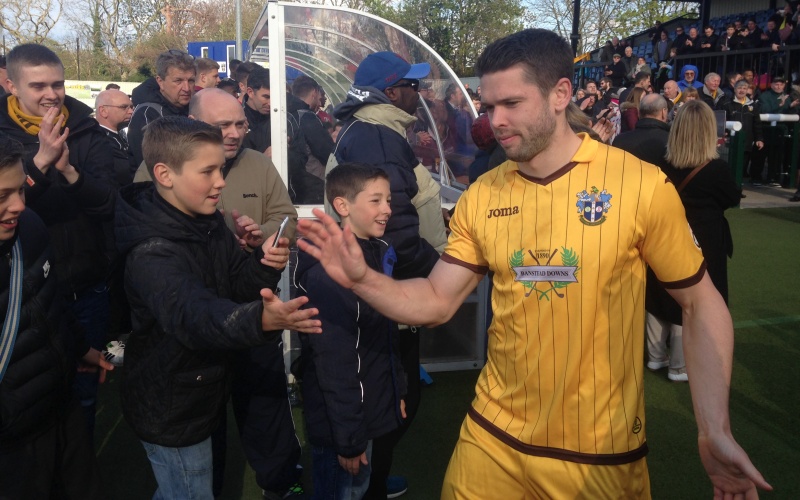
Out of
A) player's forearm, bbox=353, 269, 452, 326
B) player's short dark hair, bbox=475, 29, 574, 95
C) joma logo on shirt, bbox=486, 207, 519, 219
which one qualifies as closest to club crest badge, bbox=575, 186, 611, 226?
joma logo on shirt, bbox=486, 207, 519, 219

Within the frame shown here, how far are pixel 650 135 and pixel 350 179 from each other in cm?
320

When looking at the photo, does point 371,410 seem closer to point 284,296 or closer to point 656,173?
point 656,173

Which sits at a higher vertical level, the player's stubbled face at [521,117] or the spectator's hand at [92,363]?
the player's stubbled face at [521,117]

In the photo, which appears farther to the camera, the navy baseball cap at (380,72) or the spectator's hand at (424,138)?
the spectator's hand at (424,138)

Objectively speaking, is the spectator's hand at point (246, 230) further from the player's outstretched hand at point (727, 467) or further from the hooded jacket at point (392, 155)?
the player's outstretched hand at point (727, 467)

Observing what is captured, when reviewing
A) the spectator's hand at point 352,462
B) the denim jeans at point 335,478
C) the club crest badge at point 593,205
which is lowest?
the denim jeans at point 335,478

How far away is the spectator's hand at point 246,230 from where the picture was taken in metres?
3.21

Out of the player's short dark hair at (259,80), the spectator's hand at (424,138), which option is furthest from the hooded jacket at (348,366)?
the spectator's hand at (424,138)

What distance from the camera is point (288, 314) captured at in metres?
2.14

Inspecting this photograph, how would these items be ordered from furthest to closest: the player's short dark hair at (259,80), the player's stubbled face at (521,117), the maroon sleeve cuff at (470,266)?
the player's short dark hair at (259,80), the maroon sleeve cuff at (470,266), the player's stubbled face at (521,117)

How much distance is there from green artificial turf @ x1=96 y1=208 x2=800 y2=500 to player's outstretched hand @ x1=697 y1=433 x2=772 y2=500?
205 centimetres

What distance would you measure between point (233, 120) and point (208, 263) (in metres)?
1.20

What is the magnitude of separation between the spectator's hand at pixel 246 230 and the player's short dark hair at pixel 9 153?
878 millimetres

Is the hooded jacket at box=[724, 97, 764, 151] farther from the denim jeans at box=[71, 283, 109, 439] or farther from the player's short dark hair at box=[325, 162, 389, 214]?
the denim jeans at box=[71, 283, 109, 439]
